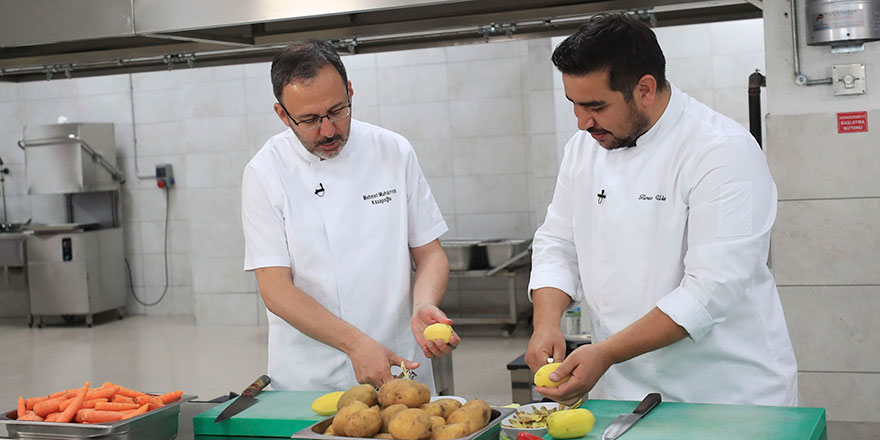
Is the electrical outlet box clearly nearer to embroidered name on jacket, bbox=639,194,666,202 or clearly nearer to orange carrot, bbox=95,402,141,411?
orange carrot, bbox=95,402,141,411

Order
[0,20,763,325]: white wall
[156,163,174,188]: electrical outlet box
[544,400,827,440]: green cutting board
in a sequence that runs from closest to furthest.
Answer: [544,400,827,440]: green cutting board
[0,20,763,325]: white wall
[156,163,174,188]: electrical outlet box

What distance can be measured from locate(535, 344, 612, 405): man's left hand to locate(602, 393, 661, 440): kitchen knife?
13cm

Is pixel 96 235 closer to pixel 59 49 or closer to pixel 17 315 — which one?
pixel 17 315

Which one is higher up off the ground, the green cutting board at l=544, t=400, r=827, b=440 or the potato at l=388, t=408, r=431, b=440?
the potato at l=388, t=408, r=431, b=440

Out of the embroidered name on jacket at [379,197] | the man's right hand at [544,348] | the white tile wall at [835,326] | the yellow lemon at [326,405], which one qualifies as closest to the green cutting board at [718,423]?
the man's right hand at [544,348]

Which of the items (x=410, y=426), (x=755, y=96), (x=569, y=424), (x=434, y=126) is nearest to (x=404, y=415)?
(x=410, y=426)

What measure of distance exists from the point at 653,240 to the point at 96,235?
314 inches

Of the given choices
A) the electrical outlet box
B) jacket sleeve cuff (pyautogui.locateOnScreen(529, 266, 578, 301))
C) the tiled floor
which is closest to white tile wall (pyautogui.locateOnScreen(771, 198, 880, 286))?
the tiled floor

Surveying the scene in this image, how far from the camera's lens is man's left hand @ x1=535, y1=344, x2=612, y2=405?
1.96m

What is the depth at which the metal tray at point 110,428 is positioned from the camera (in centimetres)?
187

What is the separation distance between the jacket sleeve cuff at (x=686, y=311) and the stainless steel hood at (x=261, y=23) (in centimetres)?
101

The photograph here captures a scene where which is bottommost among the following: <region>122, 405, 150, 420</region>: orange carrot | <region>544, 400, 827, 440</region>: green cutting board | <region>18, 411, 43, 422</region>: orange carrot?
<region>544, 400, 827, 440</region>: green cutting board

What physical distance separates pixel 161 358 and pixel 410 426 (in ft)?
20.7

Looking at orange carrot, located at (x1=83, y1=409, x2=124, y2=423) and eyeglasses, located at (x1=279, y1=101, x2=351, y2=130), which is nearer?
orange carrot, located at (x1=83, y1=409, x2=124, y2=423)
